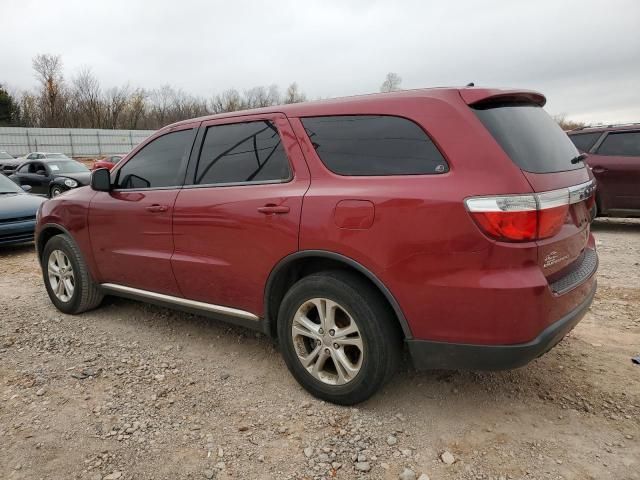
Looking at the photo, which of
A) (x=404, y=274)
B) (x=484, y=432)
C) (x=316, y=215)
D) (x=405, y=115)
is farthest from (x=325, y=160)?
(x=484, y=432)

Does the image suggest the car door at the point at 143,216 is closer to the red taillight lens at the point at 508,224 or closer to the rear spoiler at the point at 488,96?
the rear spoiler at the point at 488,96

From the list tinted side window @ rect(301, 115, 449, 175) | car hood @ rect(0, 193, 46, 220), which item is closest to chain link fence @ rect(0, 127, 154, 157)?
car hood @ rect(0, 193, 46, 220)

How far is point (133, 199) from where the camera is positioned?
3.83 m

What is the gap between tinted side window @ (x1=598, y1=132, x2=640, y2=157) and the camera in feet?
25.7

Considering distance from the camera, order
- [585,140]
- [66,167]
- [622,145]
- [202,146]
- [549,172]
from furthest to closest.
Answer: [66,167], [585,140], [622,145], [202,146], [549,172]

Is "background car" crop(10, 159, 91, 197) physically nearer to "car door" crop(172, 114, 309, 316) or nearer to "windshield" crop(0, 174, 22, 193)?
"windshield" crop(0, 174, 22, 193)

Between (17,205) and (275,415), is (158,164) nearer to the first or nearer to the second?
(275,415)

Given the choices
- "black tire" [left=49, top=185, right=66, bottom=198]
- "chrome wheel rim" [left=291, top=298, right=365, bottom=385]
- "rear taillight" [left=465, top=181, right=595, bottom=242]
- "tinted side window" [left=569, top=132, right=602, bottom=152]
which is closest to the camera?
"rear taillight" [left=465, top=181, right=595, bottom=242]

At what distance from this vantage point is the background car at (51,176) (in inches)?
563

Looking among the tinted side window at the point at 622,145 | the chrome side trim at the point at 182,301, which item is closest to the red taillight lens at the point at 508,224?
the chrome side trim at the point at 182,301

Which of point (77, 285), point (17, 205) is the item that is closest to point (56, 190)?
point (17, 205)

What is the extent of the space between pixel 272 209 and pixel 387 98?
3.00 feet

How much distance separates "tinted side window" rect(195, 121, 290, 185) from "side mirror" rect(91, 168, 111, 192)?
1006mm

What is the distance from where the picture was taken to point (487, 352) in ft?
7.63
